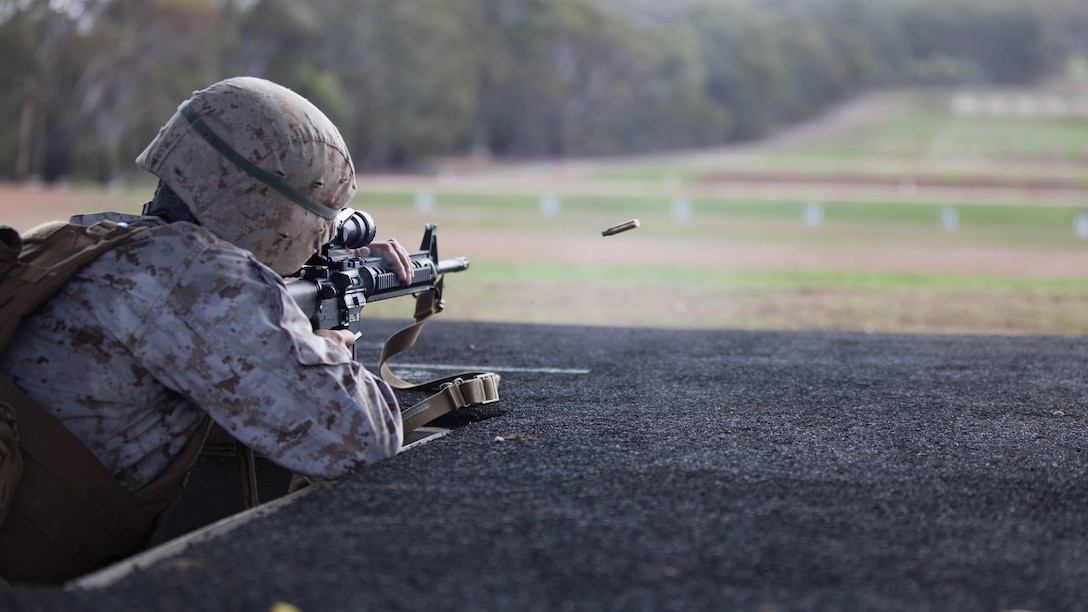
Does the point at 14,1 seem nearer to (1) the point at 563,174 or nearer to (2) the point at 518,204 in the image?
(2) the point at 518,204

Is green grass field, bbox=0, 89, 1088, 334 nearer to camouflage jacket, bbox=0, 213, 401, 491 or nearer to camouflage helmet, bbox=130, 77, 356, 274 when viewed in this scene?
camouflage helmet, bbox=130, 77, 356, 274

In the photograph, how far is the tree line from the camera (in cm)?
3806

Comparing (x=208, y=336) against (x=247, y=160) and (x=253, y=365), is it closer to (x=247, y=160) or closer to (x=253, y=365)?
(x=253, y=365)

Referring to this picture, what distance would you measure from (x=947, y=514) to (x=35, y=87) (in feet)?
128

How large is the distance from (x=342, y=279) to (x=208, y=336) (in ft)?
3.00

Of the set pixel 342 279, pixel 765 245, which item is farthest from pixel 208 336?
pixel 765 245

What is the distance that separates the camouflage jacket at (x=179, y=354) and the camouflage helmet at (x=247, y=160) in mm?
147

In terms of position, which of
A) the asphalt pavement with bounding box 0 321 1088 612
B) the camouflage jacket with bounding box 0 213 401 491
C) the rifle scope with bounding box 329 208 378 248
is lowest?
the asphalt pavement with bounding box 0 321 1088 612

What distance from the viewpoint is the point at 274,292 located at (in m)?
2.39

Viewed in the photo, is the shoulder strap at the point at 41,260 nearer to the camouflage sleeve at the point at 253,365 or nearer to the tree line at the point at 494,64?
the camouflage sleeve at the point at 253,365

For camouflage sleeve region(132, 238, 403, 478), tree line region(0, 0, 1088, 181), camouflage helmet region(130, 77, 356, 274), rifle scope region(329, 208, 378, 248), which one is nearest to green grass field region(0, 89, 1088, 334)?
tree line region(0, 0, 1088, 181)

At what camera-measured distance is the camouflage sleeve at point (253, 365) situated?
7.57ft

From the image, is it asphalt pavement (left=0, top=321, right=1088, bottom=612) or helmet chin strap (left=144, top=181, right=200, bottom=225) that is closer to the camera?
asphalt pavement (left=0, top=321, right=1088, bottom=612)

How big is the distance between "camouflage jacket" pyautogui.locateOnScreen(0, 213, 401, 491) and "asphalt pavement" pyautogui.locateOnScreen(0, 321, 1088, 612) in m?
0.18
